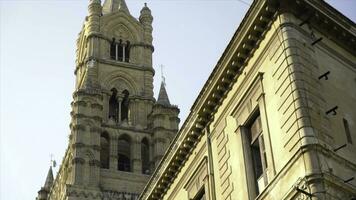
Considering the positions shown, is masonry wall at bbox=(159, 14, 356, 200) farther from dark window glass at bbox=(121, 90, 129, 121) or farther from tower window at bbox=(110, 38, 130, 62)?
tower window at bbox=(110, 38, 130, 62)

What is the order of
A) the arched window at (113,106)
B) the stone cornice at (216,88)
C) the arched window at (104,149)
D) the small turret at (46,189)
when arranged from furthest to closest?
the small turret at (46,189) → the arched window at (113,106) → the arched window at (104,149) → the stone cornice at (216,88)

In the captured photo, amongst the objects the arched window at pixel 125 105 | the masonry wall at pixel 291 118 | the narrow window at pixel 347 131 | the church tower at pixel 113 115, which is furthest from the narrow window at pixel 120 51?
the narrow window at pixel 347 131

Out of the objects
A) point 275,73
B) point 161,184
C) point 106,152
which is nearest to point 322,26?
point 275,73

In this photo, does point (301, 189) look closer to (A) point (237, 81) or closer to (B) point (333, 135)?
(B) point (333, 135)

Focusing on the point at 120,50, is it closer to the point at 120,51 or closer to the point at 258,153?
the point at 120,51

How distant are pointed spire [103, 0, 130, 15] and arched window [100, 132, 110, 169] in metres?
16.7

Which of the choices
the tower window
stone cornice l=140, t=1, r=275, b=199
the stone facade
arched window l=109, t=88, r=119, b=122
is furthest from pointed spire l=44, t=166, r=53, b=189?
the stone facade

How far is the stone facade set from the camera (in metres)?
17.4

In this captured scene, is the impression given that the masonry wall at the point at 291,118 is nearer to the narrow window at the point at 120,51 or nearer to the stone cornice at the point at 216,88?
the stone cornice at the point at 216,88

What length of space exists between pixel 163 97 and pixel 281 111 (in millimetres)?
48264

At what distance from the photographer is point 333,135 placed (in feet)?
59.6

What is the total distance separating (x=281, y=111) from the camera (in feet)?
61.2

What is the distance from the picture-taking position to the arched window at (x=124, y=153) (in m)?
63.8

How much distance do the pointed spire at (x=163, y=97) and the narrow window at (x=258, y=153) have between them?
44.9m
